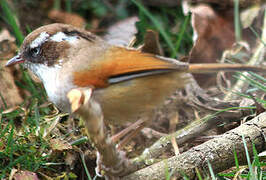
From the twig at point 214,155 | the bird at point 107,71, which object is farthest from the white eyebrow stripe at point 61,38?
the twig at point 214,155

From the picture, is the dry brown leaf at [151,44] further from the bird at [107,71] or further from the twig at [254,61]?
the bird at [107,71]

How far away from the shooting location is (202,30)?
5.33m

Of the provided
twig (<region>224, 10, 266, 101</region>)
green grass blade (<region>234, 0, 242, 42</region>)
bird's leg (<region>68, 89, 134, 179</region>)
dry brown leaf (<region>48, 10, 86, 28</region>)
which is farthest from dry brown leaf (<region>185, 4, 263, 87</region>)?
bird's leg (<region>68, 89, 134, 179</region>)

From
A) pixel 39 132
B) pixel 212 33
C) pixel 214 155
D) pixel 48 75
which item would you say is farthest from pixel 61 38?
pixel 212 33

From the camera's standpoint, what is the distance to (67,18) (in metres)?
6.18

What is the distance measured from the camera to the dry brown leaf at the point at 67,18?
6.04 meters

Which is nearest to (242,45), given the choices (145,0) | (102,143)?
(145,0)

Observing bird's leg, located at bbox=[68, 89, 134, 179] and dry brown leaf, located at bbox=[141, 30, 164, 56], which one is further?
dry brown leaf, located at bbox=[141, 30, 164, 56]

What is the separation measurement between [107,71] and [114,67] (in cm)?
6

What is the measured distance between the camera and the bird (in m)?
3.12

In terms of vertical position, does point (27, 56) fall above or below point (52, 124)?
above

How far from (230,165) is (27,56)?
1.84m

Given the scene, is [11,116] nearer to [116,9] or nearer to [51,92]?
[51,92]

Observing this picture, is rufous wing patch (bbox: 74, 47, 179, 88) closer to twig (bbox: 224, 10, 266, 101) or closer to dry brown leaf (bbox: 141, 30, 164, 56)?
dry brown leaf (bbox: 141, 30, 164, 56)
